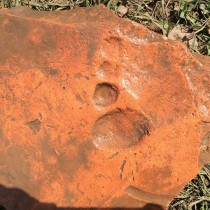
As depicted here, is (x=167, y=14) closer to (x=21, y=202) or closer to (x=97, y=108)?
(x=97, y=108)

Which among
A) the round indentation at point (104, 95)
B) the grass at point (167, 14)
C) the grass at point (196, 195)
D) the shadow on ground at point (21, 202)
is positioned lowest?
the grass at point (196, 195)

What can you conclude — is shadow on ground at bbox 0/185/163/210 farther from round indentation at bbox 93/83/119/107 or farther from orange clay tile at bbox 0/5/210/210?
round indentation at bbox 93/83/119/107

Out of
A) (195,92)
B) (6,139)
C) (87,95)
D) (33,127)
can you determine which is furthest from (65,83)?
(195,92)

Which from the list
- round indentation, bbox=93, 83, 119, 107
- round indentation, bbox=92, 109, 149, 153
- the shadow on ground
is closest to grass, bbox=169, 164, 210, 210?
the shadow on ground

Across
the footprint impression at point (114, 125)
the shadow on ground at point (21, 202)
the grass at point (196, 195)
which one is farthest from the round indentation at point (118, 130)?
the grass at point (196, 195)

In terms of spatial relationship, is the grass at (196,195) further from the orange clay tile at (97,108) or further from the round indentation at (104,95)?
the round indentation at (104,95)

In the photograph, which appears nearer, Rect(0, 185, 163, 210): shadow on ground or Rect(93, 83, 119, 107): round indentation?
Rect(93, 83, 119, 107): round indentation
